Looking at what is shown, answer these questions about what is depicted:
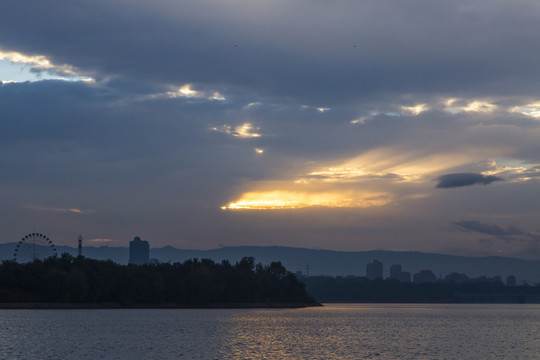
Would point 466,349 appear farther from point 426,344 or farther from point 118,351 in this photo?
point 118,351

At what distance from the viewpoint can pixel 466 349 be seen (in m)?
106

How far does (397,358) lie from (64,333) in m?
62.6

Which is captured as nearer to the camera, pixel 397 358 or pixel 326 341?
pixel 397 358

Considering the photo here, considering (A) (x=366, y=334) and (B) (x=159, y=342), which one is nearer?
(B) (x=159, y=342)

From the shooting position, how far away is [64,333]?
4820 inches

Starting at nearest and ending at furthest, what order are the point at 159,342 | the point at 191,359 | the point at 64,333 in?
1. the point at 191,359
2. the point at 159,342
3. the point at 64,333

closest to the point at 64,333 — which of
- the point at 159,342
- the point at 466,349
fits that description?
the point at 159,342

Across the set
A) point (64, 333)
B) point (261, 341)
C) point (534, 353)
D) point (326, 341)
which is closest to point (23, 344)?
point (64, 333)

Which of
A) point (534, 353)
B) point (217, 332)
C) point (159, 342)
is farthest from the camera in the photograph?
point (217, 332)

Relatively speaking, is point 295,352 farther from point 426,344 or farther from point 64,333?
point 64,333

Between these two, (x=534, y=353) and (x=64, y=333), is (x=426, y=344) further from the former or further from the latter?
(x=64, y=333)

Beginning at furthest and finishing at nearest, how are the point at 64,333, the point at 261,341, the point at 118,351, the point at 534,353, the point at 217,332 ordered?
the point at 217,332 < the point at 64,333 < the point at 261,341 < the point at 534,353 < the point at 118,351

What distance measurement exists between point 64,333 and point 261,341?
3593cm

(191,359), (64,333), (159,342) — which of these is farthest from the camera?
(64,333)
